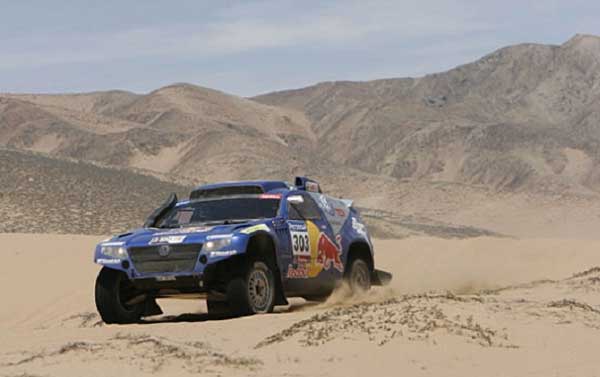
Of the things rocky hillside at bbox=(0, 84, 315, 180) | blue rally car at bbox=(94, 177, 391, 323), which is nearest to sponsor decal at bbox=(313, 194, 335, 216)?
blue rally car at bbox=(94, 177, 391, 323)

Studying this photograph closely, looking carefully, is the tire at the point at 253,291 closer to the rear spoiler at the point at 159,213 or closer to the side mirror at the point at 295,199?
the side mirror at the point at 295,199

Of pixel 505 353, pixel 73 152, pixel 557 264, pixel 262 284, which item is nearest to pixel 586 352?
pixel 505 353

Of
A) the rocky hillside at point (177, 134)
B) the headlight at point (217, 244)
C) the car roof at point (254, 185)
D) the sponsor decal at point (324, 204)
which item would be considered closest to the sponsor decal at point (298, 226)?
the car roof at point (254, 185)

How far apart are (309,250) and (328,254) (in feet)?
1.54

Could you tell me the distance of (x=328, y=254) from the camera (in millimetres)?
12914

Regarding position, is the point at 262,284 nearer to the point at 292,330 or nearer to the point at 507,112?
the point at 292,330

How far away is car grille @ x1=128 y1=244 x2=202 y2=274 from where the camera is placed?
436 inches

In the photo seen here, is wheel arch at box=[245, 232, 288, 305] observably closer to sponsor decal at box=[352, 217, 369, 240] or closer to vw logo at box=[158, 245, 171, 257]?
vw logo at box=[158, 245, 171, 257]

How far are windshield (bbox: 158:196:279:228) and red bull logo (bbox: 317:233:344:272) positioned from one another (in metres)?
0.84

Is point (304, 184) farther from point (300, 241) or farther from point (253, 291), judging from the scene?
point (253, 291)

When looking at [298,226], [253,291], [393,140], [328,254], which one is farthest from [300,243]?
[393,140]

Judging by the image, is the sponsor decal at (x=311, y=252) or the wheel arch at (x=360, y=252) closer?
the sponsor decal at (x=311, y=252)

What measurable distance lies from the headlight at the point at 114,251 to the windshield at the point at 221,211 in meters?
0.95

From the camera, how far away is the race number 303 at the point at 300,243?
12180 millimetres
